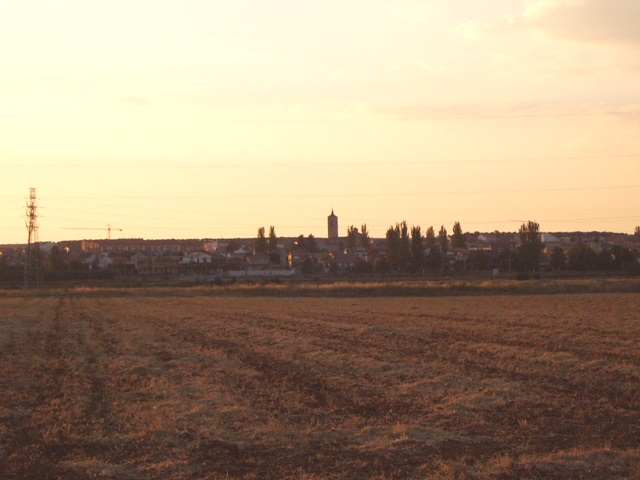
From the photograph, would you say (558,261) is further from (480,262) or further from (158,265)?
(158,265)

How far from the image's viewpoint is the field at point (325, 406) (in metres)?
9.55

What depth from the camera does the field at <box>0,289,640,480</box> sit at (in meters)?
9.55

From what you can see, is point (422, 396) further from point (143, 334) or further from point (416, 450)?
point (143, 334)

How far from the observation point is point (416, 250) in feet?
446

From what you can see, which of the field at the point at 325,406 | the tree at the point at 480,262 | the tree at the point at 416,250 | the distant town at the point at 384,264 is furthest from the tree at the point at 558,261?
the field at the point at 325,406

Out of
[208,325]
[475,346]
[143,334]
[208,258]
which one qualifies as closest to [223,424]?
[475,346]

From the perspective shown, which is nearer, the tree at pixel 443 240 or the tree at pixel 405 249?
the tree at pixel 405 249

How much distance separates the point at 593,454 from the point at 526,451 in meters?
0.81

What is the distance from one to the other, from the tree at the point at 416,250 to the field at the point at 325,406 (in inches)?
4312

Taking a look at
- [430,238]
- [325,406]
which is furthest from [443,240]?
[325,406]

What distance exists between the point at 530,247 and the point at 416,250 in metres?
19.2

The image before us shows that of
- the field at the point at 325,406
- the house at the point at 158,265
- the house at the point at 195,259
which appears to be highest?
the house at the point at 195,259

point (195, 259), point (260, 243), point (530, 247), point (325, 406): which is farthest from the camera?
point (260, 243)

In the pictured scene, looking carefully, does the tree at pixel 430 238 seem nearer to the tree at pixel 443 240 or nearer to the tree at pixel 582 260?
the tree at pixel 443 240
